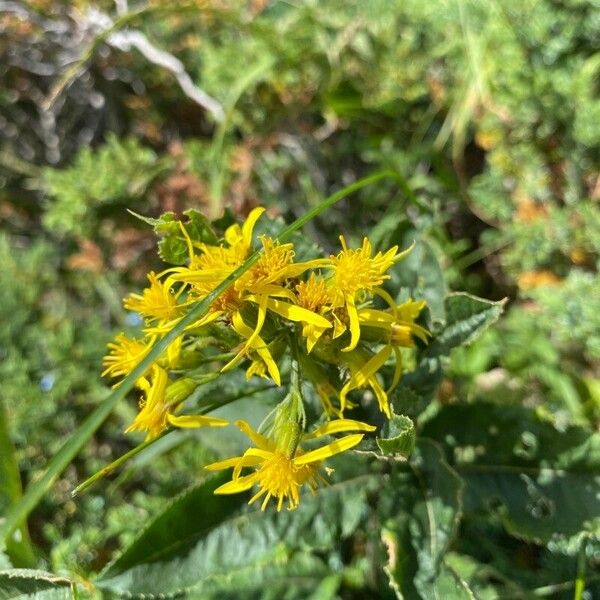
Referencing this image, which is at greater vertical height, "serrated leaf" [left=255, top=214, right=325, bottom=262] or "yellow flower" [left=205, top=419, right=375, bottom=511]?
"serrated leaf" [left=255, top=214, right=325, bottom=262]

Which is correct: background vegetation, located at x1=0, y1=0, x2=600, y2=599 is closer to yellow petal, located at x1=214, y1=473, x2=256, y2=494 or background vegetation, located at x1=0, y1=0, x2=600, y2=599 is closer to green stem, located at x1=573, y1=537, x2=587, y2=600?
green stem, located at x1=573, y1=537, x2=587, y2=600

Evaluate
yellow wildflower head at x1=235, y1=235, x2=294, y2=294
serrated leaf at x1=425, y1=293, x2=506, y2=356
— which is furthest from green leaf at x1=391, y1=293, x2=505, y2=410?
yellow wildflower head at x1=235, y1=235, x2=294, y2=294

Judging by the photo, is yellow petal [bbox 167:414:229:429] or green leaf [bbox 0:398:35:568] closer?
yellow petal [bbox 167:414:229:429]

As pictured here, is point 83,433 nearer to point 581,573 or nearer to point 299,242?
point 299,242

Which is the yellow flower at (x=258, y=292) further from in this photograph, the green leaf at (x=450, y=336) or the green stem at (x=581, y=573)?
the green stem at (x=581, y=573)

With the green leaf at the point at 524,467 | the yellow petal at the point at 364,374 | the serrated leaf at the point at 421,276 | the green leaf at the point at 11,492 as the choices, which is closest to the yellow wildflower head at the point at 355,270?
the yellow petal at the point at 364,374

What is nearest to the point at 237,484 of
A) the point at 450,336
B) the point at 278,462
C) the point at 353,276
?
the point at 278,462
